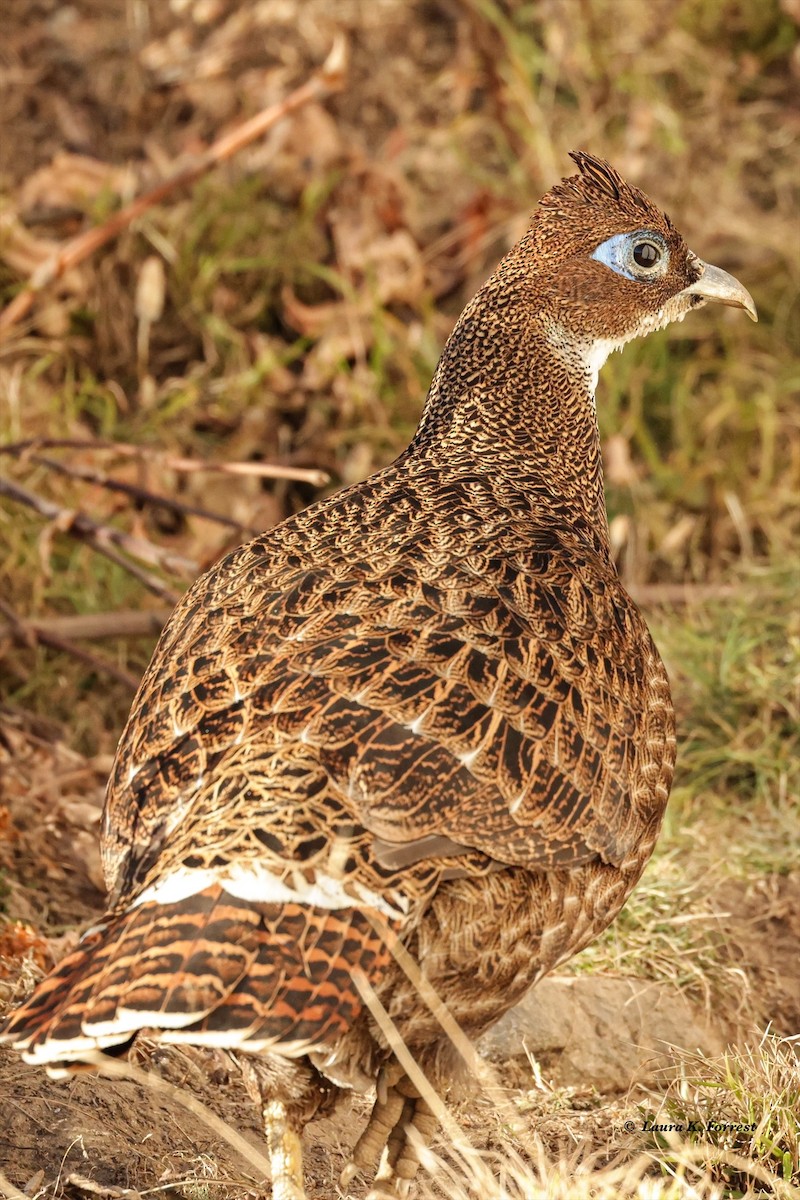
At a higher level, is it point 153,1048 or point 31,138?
point 31,138

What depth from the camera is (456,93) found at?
25.8 ft

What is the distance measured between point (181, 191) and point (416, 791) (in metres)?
4.58

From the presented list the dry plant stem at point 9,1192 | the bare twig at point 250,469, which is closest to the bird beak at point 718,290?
the bare twig at point 250,469

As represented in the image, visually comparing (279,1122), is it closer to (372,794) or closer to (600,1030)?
(372,794)

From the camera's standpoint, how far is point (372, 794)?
2.81 m

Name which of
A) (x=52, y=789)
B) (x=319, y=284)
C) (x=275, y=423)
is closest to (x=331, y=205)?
(x=319, y=284)

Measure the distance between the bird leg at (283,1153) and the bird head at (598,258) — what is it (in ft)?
6.56

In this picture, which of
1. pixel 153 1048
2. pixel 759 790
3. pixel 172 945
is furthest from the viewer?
pixel 759 790

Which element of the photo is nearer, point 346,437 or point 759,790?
point 759,790

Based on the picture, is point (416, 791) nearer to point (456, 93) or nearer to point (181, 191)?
point (181, 191)

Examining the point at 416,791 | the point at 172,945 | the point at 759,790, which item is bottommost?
the point at 759,790

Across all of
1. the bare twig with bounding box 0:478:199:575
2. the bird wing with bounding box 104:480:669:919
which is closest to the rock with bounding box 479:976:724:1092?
the bird wing with bounding box 104:480:669:919

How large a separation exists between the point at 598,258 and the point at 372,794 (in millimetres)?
1877

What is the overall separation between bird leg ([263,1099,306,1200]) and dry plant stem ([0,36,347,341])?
385 cm
